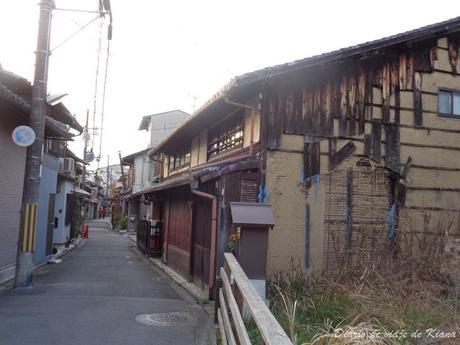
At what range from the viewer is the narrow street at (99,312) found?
Answer: 6852 mm

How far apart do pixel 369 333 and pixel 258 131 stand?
228 inches

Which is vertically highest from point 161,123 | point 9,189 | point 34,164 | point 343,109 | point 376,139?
point 161,123

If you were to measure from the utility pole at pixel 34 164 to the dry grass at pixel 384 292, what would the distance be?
5606 mm

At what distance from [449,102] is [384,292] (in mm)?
6553

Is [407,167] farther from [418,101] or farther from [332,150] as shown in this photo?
Answer: [332,150]

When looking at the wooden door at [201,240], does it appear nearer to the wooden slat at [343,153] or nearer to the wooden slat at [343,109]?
the wooden slat at [343,153]

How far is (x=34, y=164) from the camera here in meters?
10.7

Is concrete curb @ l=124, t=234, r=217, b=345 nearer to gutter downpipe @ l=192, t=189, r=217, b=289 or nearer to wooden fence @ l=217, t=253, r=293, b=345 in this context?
gutter downpipe @ l=192, t=189, r=217, b=289


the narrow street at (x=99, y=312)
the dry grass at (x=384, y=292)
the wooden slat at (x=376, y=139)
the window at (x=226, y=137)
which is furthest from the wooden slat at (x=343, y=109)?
the narrow street at (x=99, y=312)

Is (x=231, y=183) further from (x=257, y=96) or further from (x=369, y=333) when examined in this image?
(x=369, y=333)

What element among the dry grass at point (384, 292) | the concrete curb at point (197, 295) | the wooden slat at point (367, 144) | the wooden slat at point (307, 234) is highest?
the wooden slat at point (367, 144)

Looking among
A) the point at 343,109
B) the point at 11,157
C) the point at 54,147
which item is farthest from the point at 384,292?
the point at 54,147

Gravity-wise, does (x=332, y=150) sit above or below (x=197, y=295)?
above

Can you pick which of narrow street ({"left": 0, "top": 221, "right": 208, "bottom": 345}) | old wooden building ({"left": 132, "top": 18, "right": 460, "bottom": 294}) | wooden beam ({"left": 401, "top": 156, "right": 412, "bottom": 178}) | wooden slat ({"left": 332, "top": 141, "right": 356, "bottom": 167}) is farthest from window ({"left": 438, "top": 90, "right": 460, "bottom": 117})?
narrow street ({"left": 0, "top": 221, "right": 208, "bottom": 345})
